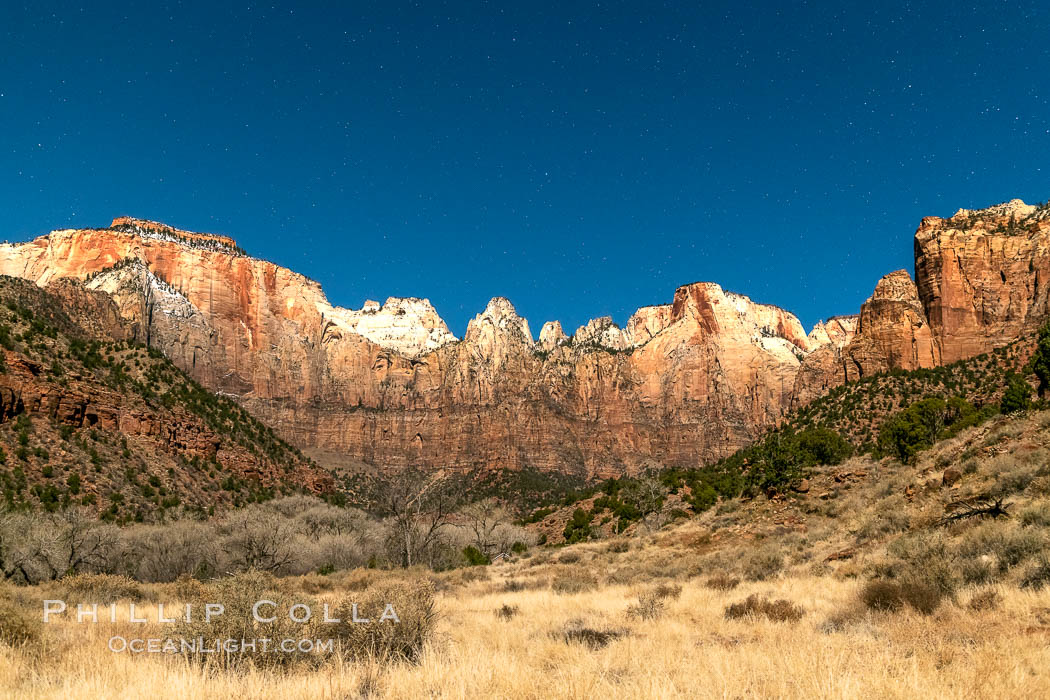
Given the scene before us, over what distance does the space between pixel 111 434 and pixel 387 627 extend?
46060mm

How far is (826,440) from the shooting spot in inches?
1994

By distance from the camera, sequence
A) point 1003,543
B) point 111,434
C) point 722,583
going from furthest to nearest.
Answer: point 111,434
point 722,583
point 1003,543

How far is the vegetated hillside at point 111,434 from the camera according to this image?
36344 millimetres

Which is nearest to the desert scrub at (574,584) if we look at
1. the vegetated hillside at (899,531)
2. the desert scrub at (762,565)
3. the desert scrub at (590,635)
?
the vegetated hillside at (899,531)

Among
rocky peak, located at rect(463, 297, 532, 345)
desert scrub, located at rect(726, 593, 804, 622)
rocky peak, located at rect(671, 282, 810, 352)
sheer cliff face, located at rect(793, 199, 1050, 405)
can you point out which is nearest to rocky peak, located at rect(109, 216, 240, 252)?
rocky peak, located at rect(463, 297, 532, 345)

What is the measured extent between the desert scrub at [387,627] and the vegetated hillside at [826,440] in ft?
89.3

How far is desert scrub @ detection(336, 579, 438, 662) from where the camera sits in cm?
748

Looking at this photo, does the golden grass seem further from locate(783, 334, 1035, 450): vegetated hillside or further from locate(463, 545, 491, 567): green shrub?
locate(783, 334, 1035, 450): vegetated hillside

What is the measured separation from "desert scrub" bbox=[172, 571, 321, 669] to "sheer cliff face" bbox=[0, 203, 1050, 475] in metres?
130

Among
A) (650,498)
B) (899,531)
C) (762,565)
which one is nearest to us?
(899,531)

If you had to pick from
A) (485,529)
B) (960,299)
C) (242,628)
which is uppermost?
(960,299)

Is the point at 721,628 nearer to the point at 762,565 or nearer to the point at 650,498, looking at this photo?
the point at 762,565

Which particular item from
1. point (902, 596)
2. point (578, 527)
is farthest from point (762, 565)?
point (578, 527)

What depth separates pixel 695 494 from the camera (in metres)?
53.6
